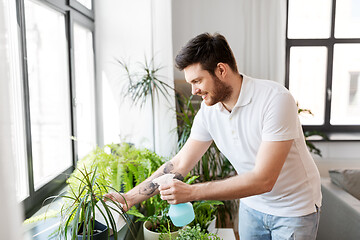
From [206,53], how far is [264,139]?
41 centimetres

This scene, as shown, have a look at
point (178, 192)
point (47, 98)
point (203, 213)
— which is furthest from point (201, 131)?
point (47, 98)

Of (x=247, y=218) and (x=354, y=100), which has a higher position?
(x=354, y=100)

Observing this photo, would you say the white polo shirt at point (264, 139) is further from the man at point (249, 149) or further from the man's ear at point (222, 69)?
the man's ear at point (222, 69)

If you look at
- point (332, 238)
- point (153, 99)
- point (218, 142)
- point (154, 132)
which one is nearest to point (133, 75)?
point (153, 99)

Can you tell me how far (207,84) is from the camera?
1540mm

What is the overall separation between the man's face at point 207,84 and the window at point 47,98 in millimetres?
843

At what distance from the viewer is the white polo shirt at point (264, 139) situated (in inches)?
59.4

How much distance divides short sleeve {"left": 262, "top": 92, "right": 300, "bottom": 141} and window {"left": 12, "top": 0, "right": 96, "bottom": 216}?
3.78 feet

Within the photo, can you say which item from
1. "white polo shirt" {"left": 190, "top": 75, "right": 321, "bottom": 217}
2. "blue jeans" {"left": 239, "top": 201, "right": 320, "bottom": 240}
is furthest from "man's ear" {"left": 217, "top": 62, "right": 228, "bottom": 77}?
"blue jeans" {"left": 239, "top": 201, "right": 320, "bottom": 240}

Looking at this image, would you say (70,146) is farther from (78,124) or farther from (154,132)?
(154,132)

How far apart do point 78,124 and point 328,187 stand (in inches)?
73.1

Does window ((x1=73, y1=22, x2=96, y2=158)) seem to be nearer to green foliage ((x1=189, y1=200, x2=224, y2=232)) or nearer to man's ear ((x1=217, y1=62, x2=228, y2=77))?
green foliage ((x1=189, y1=200, x2=224, y2=232))

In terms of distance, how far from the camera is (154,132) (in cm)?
301

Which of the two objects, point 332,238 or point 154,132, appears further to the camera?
point 154,132
